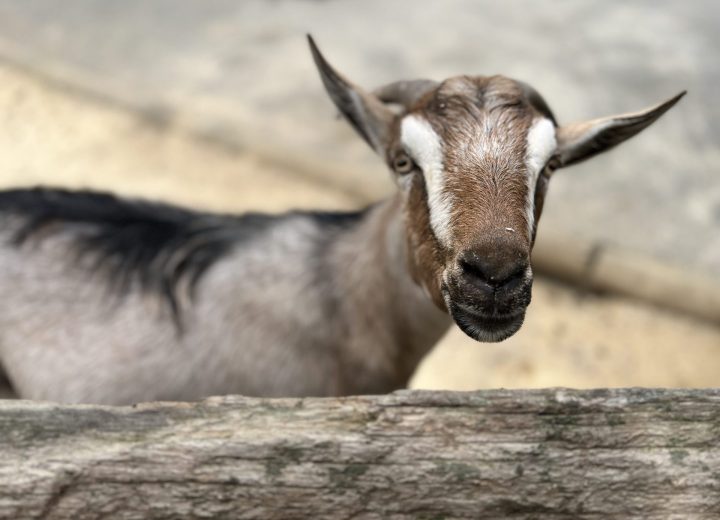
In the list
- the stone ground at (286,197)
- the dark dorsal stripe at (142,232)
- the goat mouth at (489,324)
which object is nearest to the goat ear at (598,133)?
the goat mouth at (489,324)

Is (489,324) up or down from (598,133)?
down

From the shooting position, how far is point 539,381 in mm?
5699

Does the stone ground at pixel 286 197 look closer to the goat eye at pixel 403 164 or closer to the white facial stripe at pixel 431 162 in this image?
the goat eye at pixel 403 164

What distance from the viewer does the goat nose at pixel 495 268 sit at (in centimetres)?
250

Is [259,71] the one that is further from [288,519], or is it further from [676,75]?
[288,519]

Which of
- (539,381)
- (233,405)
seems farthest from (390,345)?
(539,381)

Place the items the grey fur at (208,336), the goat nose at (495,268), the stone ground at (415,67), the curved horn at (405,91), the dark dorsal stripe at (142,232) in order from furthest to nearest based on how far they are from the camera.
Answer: the stone ground at (415,67)
the dark dorsal stripe at (142,232)
the grey fur at (208,336)
the curved horn at (405,91)
the goat nose at (495,268)

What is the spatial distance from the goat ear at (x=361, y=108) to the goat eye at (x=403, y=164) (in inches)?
8.4

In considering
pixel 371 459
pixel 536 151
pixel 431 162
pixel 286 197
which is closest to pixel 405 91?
pixel 431 162

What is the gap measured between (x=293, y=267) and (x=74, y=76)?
4945 mm

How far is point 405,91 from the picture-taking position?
11.4 ft

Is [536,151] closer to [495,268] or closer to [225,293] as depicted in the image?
[495,268]

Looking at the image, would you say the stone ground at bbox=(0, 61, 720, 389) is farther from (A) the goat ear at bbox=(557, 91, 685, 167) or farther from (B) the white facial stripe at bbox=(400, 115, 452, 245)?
(B) the white facial stripe at bbox=(400, 115, 452, 245)

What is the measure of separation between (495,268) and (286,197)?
4.64 m
